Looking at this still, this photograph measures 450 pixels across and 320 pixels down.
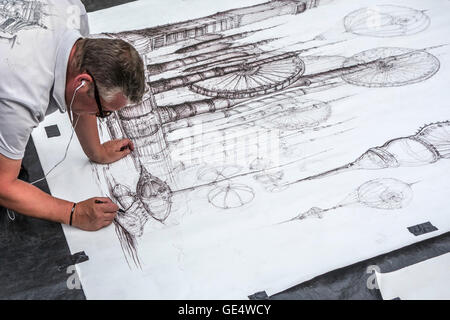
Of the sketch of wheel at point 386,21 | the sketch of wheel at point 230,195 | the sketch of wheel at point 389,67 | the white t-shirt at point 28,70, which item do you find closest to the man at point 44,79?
the white t-shirt at point 28,70

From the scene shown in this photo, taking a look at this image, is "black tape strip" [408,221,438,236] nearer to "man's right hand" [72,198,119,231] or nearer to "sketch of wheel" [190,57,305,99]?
"sketch of wheel" [190,57,305,99]

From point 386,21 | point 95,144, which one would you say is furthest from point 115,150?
point 386,21

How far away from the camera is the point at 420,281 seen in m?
1.58

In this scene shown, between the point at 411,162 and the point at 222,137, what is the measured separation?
0.67 metres

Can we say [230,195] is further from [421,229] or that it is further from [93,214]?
[421,229]

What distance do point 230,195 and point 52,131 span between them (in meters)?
0.76

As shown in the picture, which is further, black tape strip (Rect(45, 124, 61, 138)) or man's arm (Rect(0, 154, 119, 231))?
black tape strip (Rect(45, 124, 61, 138))

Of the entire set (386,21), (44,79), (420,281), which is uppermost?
(44,79)

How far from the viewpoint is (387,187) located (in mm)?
1822

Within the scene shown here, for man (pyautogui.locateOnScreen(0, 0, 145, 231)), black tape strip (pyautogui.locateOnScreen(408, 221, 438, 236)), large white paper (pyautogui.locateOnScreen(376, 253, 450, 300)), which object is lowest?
large white paper (pyautogui.locateOnScreen(376, 253, 450, 300))

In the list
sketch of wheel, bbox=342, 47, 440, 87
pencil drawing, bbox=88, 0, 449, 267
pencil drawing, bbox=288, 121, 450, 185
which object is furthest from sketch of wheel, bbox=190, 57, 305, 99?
pencil drawing, bbox=288, 121, 450, 185

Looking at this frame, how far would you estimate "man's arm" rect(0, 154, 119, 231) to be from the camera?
1.65 metres

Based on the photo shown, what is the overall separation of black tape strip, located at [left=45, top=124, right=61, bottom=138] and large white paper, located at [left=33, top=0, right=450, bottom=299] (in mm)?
27

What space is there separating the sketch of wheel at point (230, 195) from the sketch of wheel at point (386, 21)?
1034 millimetres
